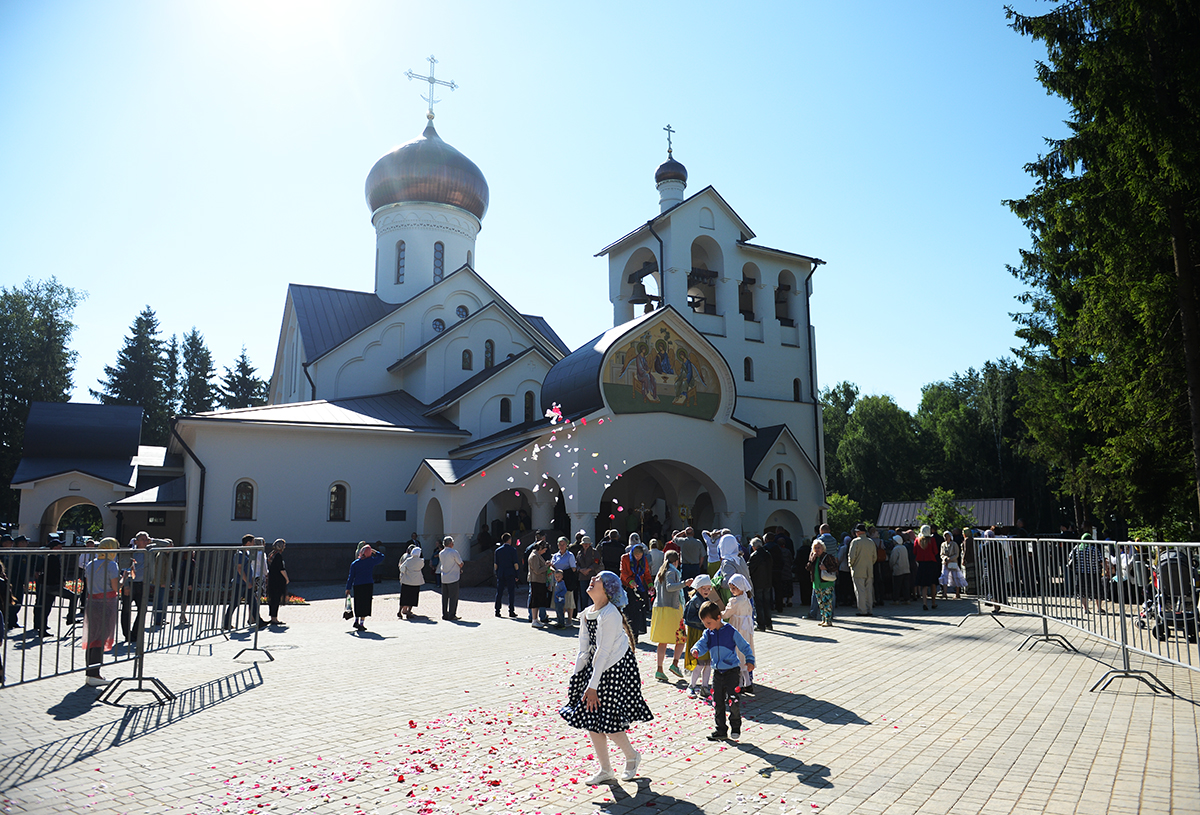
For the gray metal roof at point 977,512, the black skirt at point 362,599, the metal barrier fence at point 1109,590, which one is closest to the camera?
the metal barrier fence at point 1109,590

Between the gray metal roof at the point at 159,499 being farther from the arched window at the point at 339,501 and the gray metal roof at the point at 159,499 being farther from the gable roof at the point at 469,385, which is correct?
the gable roof at the point at 469,385

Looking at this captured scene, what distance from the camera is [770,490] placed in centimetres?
2741

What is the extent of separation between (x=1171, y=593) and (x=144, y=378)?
63611 millimetres

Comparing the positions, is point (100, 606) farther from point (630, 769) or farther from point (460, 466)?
point (460, 466)

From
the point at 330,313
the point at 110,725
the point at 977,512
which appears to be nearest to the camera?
the point at 110,725

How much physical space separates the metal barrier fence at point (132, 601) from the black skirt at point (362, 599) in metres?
2.01

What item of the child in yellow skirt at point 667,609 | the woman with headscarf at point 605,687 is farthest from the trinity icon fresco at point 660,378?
the woman with headscarf at point 605,687

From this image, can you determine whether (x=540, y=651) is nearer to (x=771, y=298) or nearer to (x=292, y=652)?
(x=292, y=652)

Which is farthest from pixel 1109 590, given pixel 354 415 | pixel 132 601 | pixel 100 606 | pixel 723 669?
pixel 354 415

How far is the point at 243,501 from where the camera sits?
922 inches

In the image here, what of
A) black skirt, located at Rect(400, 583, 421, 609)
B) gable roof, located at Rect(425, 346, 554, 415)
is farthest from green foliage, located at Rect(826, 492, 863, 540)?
black skirt, located at Rect(400, 583, 421, 609)

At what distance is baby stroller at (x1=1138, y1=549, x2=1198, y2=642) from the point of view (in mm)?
7220

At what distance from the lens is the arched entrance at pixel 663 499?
23938mm

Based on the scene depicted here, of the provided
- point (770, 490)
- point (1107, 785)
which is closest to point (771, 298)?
point (770, 490)
